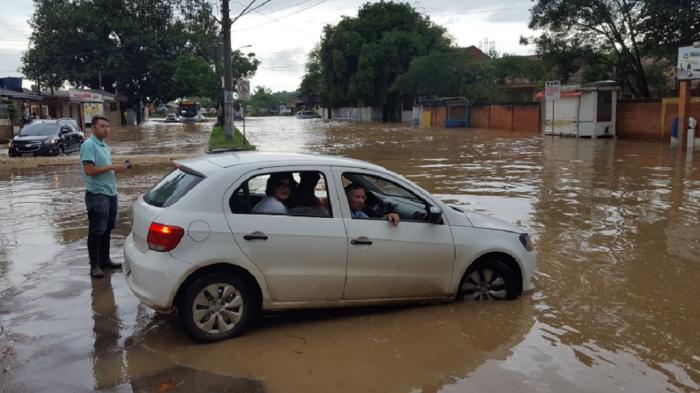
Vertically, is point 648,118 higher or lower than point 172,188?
higher

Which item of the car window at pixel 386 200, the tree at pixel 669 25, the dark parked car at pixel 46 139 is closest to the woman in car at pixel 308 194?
the car window at pixel 386 200

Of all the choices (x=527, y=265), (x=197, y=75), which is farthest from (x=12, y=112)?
(x=527, y=265)

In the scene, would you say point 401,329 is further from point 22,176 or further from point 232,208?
point 22,176

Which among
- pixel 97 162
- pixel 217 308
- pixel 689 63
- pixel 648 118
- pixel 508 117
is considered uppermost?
pixel 689 63

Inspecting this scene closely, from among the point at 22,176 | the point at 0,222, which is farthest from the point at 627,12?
the point at 0,222

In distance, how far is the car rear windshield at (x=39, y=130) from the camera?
2297cm

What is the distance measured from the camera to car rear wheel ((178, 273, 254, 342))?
15.7ft

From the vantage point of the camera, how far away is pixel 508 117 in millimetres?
43156

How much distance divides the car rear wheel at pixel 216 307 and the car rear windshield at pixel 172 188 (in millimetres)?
725

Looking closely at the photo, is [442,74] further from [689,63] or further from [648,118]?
[689,63]

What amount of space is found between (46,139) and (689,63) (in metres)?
24.1

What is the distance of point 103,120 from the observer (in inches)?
262

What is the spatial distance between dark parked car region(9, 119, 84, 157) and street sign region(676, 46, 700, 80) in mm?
23820

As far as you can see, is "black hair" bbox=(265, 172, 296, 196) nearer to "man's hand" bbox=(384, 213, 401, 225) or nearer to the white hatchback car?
the white hatchback car
